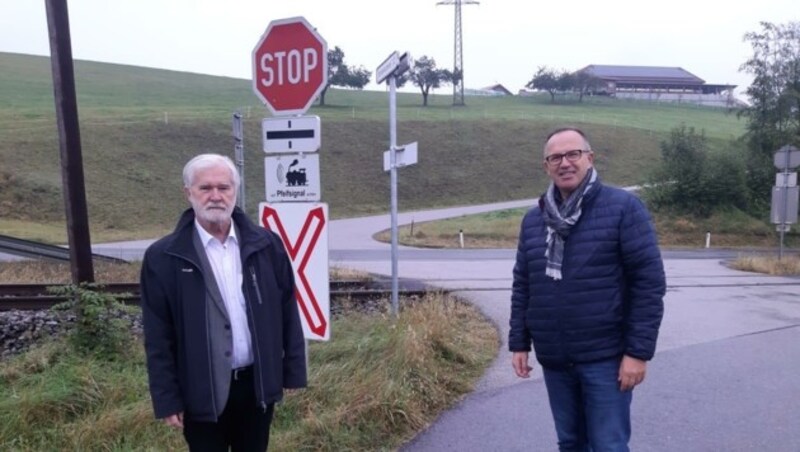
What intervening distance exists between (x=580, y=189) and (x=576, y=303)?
20.5 inches

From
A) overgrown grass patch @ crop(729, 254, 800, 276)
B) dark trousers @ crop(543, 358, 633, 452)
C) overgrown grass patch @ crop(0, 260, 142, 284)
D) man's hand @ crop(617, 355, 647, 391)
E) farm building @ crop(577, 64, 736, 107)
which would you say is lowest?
overgrown grass patch @ crop(729, 254, 800, 276)

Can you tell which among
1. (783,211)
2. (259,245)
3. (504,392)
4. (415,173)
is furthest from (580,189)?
(415,173)

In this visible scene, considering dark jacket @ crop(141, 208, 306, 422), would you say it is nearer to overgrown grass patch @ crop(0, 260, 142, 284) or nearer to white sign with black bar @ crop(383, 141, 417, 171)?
white sign with black bar @ crop(383, 141, 417, 171)

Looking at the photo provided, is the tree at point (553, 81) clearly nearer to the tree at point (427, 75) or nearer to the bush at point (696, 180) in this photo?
the tree at point (427, 75)

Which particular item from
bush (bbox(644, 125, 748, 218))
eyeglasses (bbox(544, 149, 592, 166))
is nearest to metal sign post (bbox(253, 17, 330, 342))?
eyeglasses (bbox(544, 149, 592, 166))

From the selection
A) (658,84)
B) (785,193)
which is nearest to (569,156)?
(785,193)

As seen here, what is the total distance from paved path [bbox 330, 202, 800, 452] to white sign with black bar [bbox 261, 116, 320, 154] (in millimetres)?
2196

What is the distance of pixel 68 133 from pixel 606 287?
223 inches

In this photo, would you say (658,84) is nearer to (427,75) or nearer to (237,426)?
(427,75)

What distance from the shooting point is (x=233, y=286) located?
3121 millimetres

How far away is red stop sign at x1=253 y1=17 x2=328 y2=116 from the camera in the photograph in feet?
16.9

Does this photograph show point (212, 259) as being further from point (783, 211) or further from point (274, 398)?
point (783, 211)

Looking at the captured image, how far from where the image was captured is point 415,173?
164ft

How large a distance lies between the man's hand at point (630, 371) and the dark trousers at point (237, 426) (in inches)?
62.2
